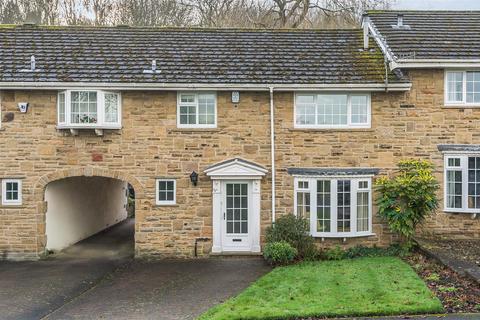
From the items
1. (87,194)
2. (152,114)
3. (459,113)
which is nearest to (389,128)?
(459,113)

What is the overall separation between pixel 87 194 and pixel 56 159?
475 centimetres

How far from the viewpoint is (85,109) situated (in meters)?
14.8

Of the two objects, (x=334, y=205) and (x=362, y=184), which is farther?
(x=362, y=184)

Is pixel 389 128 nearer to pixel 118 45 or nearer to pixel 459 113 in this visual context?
pixel 459 113

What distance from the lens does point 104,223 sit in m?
22.0

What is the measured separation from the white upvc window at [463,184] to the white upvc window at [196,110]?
24.2 ft

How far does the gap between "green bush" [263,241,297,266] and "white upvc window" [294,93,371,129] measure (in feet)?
12.4

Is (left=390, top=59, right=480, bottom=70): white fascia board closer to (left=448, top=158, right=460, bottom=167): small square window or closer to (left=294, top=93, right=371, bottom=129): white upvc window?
(left=294, top=93, right=371, bottom=129): white upvc window

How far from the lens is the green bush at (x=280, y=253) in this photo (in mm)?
13656

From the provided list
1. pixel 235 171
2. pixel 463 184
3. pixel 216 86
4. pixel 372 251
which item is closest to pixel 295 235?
pixel 372 251

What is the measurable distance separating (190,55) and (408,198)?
8.24 m

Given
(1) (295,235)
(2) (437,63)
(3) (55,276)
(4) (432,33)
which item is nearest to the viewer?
(3) (55,276)

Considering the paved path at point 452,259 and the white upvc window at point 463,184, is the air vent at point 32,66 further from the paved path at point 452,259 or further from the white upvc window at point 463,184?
the white upvc window at point 463,184

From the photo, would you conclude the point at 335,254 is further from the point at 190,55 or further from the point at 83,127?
the point at 83,127
